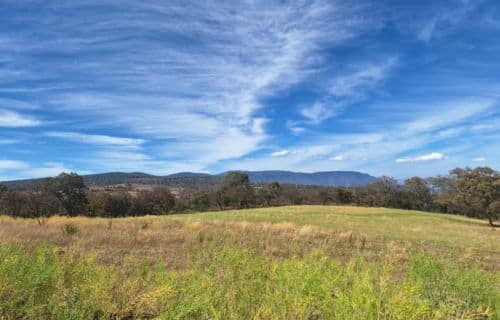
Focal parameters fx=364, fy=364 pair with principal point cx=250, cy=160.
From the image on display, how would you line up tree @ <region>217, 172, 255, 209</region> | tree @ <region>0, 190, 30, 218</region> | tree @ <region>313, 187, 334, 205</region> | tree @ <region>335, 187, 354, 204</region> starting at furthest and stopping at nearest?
tree @ <region>313, 187, 334, 205</region>
tree @ <region>335, 187, 354, 204</region>
tree @ <region>217, 172, 255, 209</region>
tree @ <region>0, 190, 30, 218</region>

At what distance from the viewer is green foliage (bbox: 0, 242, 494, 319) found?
11.9 feet

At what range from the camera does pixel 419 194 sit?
90500 millimetres

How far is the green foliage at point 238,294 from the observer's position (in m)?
3.62

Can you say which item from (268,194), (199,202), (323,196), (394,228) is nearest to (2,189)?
(199,202)

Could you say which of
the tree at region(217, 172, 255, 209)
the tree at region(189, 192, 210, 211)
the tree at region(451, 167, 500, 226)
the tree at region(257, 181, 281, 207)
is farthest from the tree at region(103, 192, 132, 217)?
the tree at region(451, 167, 500, 226)

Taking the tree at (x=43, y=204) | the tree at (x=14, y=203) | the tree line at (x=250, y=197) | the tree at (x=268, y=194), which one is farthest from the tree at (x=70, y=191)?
the tree at (x=268, y=194)

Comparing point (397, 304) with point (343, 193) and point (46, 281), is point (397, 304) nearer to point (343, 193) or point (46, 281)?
point (46, 281)

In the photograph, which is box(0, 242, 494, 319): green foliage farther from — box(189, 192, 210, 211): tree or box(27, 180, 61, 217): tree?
box(189, 192, 210, 211): tree

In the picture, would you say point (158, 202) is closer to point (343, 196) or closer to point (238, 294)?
point (343, 196)

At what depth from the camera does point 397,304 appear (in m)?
3.58

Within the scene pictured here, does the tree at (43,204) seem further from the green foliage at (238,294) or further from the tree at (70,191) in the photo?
the green foliage at (238,294)

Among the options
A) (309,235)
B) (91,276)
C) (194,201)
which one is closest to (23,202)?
(194,201)

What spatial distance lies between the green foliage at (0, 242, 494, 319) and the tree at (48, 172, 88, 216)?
77.9m

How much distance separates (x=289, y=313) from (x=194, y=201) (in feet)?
301
